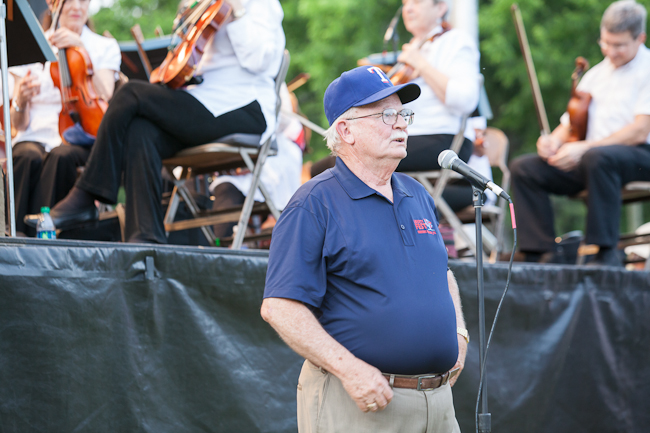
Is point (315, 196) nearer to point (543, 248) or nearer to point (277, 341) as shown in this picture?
point (277, 341)

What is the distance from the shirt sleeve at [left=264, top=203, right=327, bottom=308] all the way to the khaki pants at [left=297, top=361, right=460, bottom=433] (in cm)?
27

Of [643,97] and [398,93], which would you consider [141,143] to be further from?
[643,97]

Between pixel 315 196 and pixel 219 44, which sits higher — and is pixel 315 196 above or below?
below

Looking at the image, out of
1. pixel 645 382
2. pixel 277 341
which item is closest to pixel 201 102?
pixel 277 341

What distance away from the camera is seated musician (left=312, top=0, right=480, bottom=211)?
429cm

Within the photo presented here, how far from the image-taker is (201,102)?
143 inches

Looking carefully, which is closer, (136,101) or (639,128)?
(136,101)

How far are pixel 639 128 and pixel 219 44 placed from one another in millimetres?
2685

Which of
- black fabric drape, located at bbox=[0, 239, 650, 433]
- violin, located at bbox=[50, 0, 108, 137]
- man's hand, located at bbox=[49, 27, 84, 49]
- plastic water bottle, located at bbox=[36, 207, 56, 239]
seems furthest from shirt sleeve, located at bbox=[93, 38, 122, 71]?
black fabric drape, located at bbox=[0, 239, 650, 433]

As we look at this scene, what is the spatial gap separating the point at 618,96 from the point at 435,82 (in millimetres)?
1349

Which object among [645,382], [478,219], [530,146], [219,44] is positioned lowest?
[645,382]

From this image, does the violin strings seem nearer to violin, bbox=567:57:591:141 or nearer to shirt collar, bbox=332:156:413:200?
shirt collar, bbox=332:156:413:200

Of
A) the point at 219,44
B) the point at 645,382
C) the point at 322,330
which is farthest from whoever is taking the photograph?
the point at 645,382

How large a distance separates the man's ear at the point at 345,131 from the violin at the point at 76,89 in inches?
74.6
